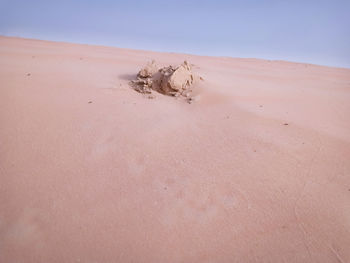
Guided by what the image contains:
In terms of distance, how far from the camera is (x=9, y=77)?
3053mm

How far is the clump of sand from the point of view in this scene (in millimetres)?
3155

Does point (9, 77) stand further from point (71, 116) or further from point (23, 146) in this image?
point (23, 146)

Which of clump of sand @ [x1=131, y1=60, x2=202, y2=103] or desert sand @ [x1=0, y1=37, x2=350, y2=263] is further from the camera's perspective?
clump of sand @ [x1=131, y1=60, x2=202, y2=103]

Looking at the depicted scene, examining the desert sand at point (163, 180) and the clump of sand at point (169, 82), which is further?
the clump of sand at point (169, 82)

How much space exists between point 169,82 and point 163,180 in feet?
5.61

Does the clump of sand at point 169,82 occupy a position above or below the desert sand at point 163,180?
above

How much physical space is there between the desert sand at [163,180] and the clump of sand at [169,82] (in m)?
0.31

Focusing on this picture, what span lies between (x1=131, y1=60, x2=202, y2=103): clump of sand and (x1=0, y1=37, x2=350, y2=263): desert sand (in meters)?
0.31

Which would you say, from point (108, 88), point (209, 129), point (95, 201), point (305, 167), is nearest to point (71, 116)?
point (108, 88)

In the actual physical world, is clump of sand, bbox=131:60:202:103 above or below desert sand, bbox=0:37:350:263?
above

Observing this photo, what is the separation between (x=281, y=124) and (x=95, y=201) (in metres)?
2.25

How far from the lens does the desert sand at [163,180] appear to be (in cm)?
136

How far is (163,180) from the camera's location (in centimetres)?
179

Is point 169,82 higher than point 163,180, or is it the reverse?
point 169,82
